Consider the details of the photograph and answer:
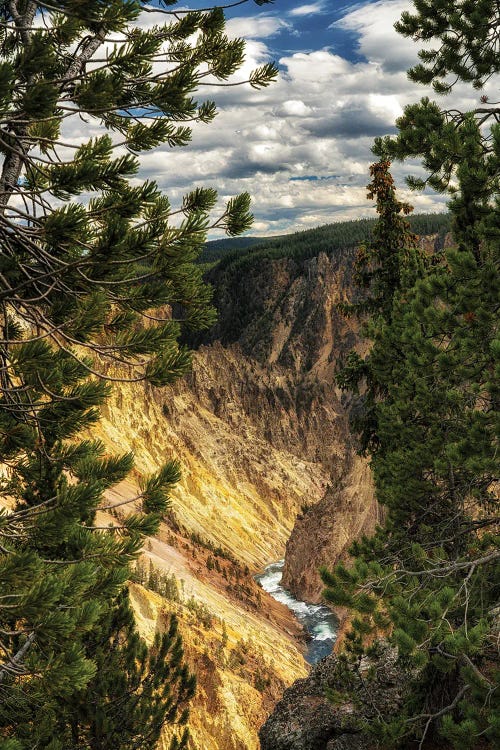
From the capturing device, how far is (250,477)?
5962 cm

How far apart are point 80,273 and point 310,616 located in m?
39.9

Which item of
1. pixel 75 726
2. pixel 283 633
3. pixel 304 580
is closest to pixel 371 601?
pixel 75 726

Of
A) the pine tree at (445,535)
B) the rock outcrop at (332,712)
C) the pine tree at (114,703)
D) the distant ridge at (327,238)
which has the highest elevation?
the distant ridge at (327,238)

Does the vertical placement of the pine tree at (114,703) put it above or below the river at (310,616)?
above

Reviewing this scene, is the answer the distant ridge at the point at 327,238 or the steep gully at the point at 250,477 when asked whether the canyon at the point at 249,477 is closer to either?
the steep gully at the point at 250,477

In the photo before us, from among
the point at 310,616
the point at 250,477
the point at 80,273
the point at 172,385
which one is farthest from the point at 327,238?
the point at 80,273

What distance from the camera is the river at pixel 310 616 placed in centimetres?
3340

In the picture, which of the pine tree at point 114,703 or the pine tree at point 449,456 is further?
the pine tree at point 114,703

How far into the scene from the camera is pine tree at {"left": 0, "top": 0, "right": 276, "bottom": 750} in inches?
147

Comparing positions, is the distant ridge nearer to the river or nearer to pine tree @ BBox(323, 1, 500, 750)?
the river

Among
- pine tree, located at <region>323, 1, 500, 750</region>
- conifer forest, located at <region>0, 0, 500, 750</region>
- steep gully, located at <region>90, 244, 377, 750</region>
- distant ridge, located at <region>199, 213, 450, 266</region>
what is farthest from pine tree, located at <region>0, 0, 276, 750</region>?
distant ridge, located at <region>199, 213, 450, 266</region>

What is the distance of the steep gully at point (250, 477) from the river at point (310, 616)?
966 millimetres

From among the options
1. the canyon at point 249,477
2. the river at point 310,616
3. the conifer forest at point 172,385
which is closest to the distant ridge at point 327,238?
the canyon at point 249,477

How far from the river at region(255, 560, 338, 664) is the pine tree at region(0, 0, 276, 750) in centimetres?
3004
